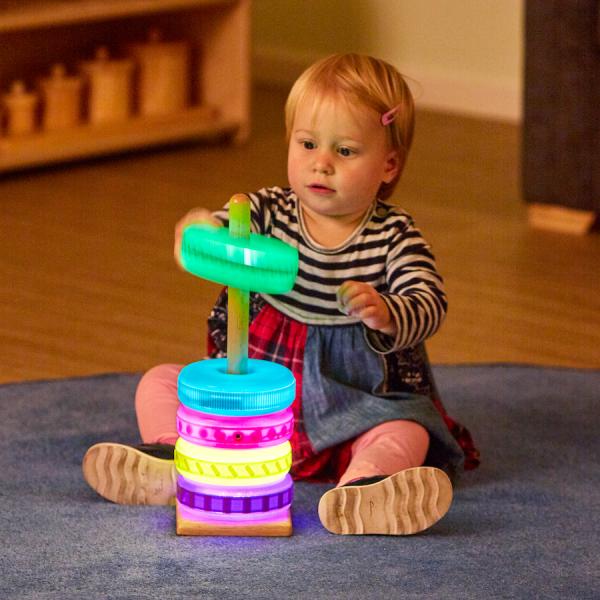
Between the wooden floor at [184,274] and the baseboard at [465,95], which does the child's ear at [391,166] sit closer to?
the wooden floor at [184,274]

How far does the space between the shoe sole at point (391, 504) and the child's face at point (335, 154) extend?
290 mm

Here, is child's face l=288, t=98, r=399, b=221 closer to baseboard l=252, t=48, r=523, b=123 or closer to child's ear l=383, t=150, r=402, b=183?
child's ear l=383, t=150, r=402, b=183

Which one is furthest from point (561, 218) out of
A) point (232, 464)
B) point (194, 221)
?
point (232, 464)

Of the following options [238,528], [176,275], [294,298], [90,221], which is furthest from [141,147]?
[238,528]

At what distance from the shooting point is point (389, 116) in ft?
4.42

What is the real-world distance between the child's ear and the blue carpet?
1.06ft

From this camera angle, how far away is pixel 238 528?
1231 millimetres

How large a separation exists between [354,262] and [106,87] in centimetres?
181

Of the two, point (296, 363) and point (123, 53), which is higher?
point (296, 363)

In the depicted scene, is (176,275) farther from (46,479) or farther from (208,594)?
(208,594)

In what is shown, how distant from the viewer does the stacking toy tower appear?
117 centimetres

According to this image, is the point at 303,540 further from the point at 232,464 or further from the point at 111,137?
the point at 111,137

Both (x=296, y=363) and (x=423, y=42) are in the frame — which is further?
(x=423, y=42)

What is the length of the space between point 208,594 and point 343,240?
1.37 feet
